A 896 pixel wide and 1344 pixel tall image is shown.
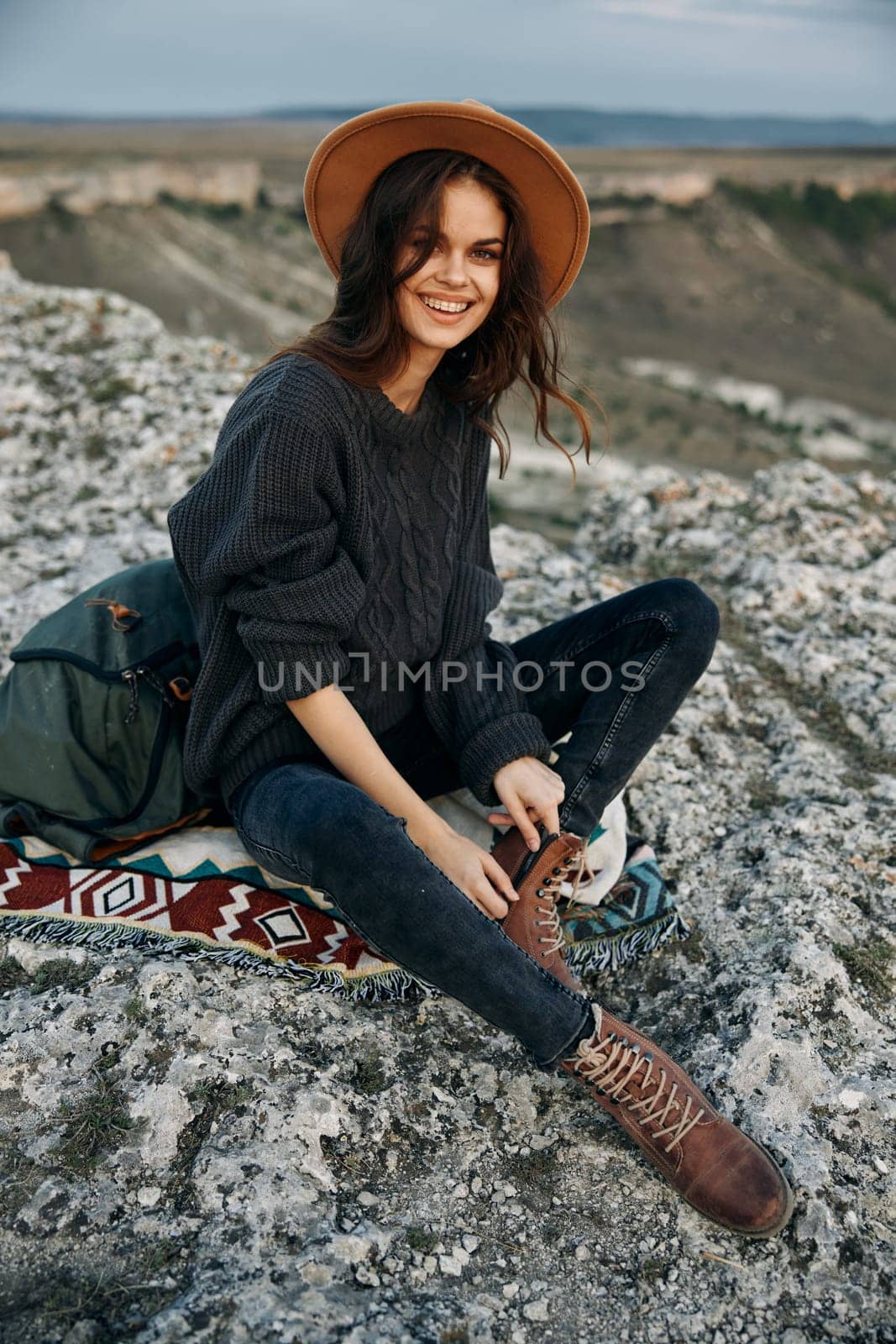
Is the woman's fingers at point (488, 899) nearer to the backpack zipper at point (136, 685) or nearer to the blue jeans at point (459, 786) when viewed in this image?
the blue jeans at point (459, 786)

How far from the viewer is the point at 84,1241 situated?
66.2 inches

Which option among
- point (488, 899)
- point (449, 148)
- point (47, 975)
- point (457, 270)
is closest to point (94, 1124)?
point (47, 975)

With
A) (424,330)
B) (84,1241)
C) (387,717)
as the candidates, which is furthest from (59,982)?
(424,330)

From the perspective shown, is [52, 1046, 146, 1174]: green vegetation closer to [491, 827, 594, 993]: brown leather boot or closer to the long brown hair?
[491, 827, 594, 993]: brown leather boot

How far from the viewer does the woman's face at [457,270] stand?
6.97 ft

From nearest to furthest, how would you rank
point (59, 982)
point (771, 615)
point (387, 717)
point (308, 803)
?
point (308, 803) → point (59, 982) → point (387, 717) → point (771, 615)

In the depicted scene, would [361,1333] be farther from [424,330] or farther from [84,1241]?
[424,330]

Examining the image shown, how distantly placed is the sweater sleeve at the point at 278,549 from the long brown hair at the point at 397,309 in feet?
0.82

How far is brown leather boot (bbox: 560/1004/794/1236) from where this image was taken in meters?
1.81

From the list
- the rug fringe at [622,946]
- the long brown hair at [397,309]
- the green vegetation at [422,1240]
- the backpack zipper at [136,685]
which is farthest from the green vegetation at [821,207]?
the green vegetation at [422,1240]

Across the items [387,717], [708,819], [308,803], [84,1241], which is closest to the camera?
[84,1241]

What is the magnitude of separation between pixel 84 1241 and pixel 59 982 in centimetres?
60

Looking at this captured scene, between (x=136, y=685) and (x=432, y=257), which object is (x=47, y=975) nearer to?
(x=136, y=685)

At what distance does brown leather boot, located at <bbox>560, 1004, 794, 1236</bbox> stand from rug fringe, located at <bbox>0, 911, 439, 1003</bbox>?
46 centimetres
